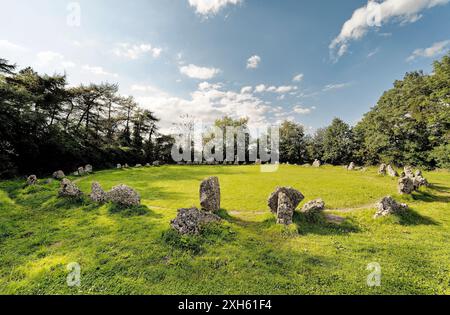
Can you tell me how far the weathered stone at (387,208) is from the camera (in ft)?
33.9

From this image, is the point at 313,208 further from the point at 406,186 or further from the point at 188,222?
the point at 406,186

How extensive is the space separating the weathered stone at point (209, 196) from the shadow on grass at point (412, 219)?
9111mm

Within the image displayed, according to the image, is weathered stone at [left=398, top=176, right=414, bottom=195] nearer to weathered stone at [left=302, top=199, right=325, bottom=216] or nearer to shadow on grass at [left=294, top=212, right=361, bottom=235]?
shadow on grass at [left=294, top=212, right=361, bottom=235]

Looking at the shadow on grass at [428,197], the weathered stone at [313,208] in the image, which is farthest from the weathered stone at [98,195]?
the shadow on grass at [428,197]

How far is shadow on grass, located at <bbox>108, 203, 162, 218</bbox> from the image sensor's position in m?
10.8

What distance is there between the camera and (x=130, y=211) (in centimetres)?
1120

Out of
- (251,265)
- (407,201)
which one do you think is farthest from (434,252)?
(407,201)

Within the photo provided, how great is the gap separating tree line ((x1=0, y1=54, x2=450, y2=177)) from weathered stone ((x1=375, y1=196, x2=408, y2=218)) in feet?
75.3

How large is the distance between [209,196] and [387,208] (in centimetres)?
907

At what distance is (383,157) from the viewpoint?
133 feet

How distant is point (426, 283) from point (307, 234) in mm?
3833

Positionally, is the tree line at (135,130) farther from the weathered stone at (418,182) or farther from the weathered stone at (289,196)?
the weathered stone at (289,196)

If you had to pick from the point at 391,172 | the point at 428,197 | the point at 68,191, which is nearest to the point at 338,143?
the point at 391,172

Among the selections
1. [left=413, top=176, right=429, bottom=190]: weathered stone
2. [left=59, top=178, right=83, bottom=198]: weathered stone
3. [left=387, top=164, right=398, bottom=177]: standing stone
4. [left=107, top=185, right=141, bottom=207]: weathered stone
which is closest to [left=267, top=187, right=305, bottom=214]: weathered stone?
[left=107, top=185, right=141, bottom=207]: weathered stone
